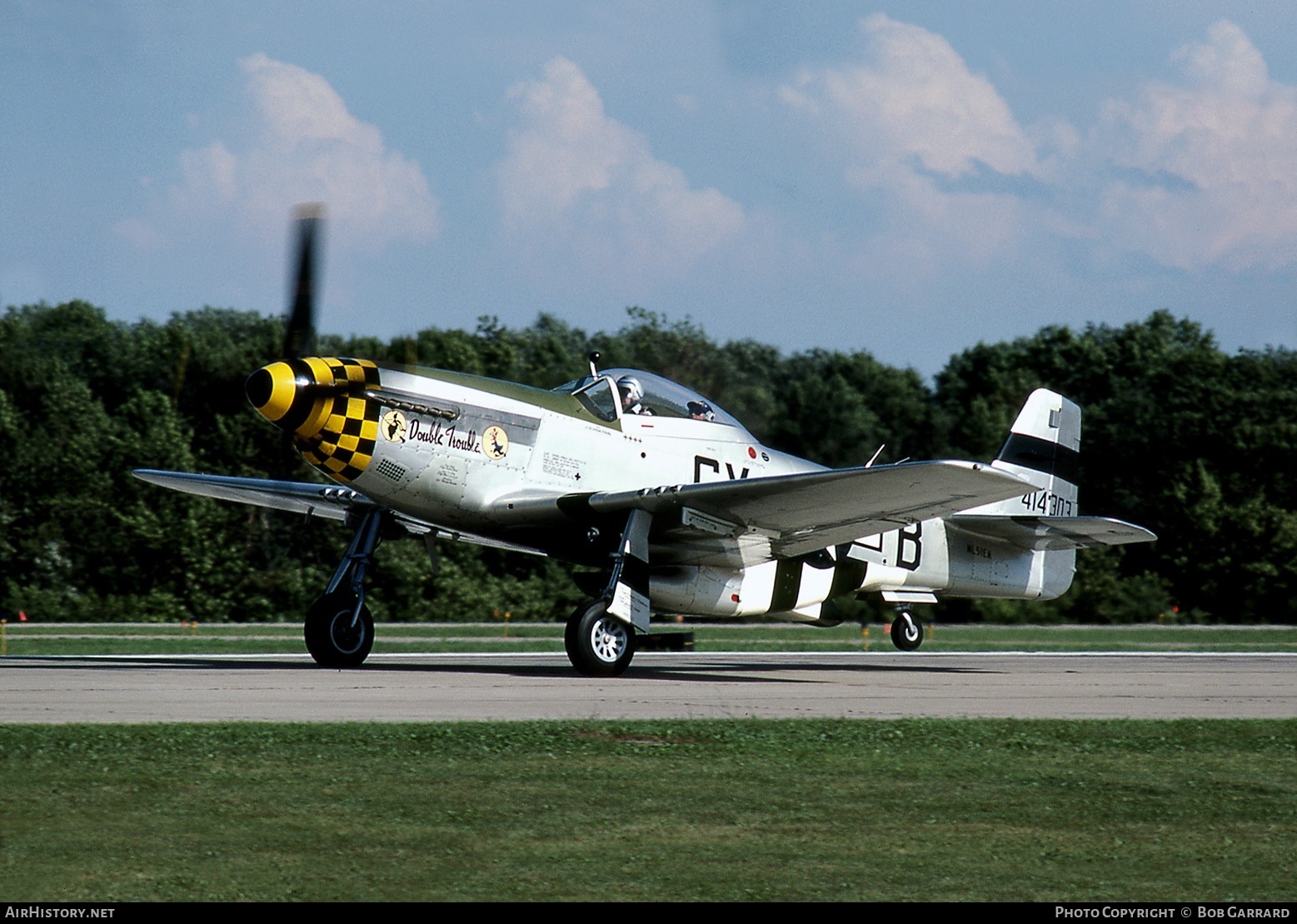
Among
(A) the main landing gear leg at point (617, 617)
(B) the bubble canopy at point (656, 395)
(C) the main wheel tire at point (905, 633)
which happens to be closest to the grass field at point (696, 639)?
(C) the main wheel tire at point (905, 633)

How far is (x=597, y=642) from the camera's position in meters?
16.2

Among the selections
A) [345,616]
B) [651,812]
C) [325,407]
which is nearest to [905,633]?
[345,616]

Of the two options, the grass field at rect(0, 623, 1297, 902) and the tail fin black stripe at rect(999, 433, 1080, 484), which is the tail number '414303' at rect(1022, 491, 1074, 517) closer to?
the tail fin black stripe at rect(999, 433, 1080, 484)

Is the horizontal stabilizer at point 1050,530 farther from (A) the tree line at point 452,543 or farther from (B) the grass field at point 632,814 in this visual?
(A) the tree line at point 452,543

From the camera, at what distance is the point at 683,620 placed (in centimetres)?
4206

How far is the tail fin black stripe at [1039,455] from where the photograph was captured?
22859mm

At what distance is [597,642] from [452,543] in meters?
30.2

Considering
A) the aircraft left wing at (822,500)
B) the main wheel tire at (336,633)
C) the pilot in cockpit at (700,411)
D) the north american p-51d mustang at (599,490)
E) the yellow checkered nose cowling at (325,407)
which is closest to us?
the yellow checkered nose cowling at (325,407)

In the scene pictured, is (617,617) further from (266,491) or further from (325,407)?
(266,491)

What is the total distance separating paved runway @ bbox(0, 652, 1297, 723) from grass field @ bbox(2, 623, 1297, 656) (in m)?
4.06

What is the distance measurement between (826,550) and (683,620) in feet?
73.4

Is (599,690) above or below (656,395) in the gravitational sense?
below

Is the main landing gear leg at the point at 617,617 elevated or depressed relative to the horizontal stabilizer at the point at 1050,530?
depressed

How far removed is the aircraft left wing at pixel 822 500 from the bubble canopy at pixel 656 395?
149 centimetres
